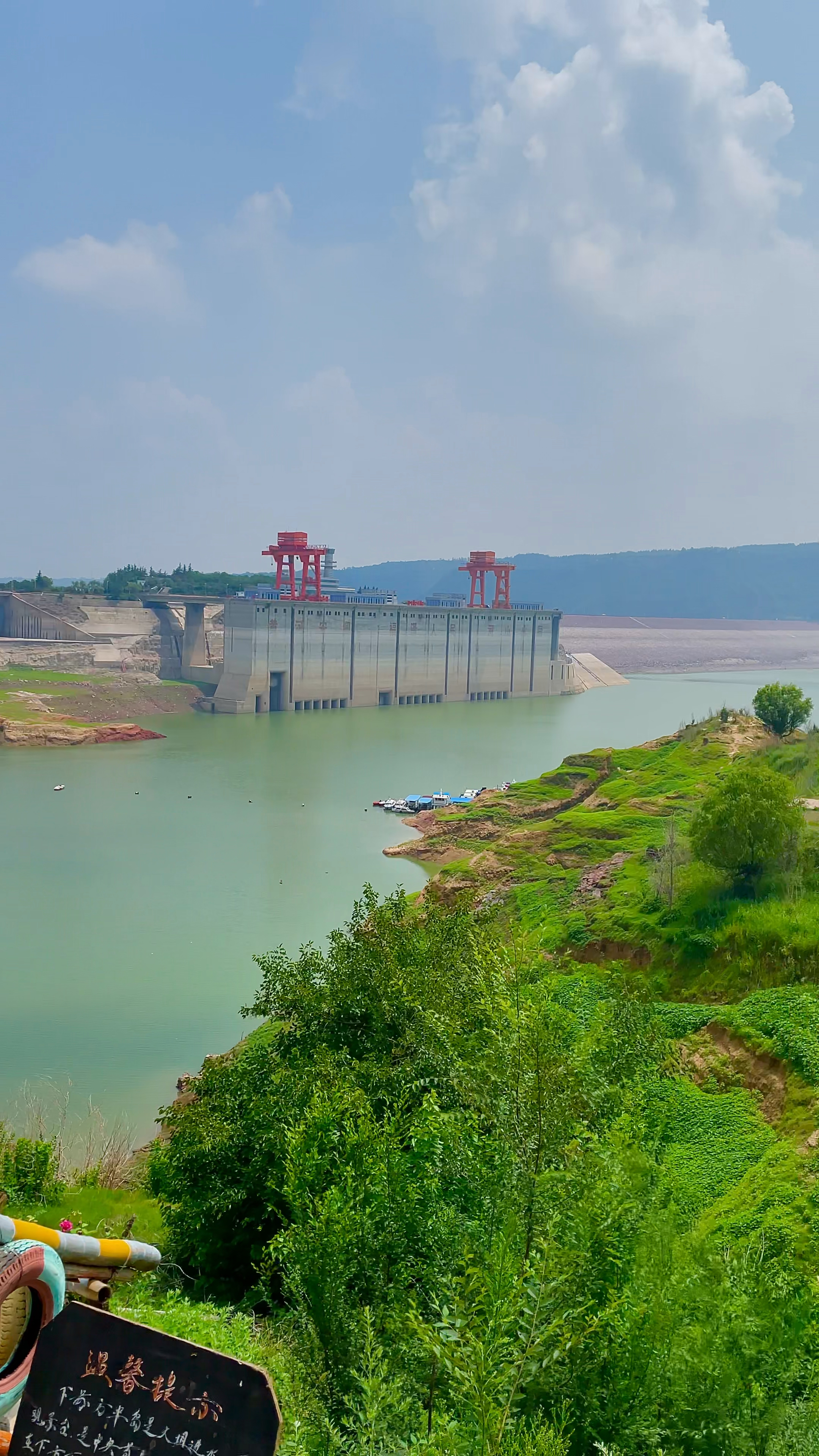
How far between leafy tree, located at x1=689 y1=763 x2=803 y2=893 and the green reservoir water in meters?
6.19

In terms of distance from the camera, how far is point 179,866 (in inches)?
875

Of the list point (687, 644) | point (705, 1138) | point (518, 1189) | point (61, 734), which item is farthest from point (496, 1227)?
point (687, 644)

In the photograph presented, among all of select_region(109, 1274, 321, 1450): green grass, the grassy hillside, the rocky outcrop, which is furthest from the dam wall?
select_region(109, 1274, 321, 1450): green grass

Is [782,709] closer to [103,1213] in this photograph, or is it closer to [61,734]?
[103,1213]

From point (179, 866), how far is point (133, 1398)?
20.1 m

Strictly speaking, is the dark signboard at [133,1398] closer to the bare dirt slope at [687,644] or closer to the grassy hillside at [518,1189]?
the grassy hillside at [518,1189]

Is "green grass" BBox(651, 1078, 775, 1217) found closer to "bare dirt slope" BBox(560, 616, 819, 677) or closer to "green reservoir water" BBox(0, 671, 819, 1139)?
"green reservoir water" BBox(0, 671, 819, 1139)

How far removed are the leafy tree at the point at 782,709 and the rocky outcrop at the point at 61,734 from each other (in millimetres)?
23828

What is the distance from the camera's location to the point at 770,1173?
7.16m

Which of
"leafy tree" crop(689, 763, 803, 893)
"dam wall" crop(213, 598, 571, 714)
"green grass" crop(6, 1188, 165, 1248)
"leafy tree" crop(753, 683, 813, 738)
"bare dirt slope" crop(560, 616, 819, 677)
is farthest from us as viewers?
"bare dirt slope" crop(560, 616, 819, 677)

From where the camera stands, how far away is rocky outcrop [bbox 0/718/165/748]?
37.9m

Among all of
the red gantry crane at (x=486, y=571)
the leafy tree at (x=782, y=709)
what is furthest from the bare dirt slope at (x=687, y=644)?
the leafy tree at (x=782, y=709)

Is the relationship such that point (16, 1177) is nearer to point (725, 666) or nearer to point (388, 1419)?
point (388, 1419)

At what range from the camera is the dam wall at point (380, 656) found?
4816 cm
